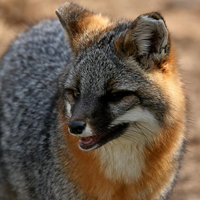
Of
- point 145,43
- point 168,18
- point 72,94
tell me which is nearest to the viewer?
point 145,43

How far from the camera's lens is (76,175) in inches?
180

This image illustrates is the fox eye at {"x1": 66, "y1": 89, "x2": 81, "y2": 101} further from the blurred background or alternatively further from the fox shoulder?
the blurred background

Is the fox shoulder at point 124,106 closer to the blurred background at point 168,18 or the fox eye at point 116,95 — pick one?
the fox eye at point 116,95

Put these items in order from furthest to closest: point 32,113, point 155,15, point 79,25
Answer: point 32,113
point 79,25
point 155,15

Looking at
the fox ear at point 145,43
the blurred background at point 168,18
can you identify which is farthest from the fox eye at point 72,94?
the blurred background at point 168,18

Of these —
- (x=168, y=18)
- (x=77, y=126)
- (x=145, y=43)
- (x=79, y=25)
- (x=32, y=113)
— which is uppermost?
(x=168, y=18)

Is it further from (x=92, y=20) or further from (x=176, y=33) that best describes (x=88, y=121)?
(x=176, y=33)

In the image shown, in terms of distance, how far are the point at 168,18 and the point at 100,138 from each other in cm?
778

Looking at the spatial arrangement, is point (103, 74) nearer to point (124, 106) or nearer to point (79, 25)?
point (124, 106)

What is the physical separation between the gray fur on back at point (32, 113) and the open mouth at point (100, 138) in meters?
0.80

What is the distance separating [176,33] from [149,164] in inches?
276

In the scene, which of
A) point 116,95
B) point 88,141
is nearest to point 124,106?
point 116,95

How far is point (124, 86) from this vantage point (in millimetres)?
3955

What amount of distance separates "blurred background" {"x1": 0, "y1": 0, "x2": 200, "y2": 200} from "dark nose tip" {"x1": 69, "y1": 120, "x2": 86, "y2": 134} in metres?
3.95
